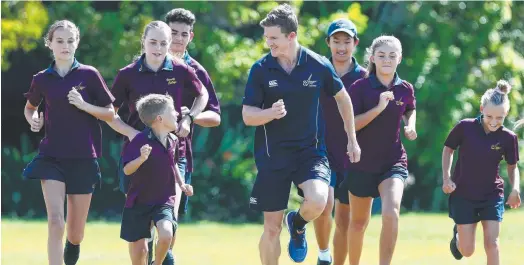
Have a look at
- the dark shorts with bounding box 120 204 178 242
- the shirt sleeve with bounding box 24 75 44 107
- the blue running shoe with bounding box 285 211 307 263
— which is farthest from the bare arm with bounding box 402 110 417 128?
the shirt sleeve with bounding box 24 75 44 107

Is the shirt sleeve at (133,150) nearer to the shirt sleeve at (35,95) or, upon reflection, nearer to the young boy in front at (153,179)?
the young boy in front at (153,179)

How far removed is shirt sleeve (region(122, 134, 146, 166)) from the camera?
32.0 ft

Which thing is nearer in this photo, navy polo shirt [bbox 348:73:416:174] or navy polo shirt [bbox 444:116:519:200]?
navy polo shirt [bbox 348:73:416:174]

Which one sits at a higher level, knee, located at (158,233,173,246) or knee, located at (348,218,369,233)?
knee, located at (348,218,369,233)

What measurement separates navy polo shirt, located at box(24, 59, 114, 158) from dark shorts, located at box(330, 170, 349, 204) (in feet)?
6.97

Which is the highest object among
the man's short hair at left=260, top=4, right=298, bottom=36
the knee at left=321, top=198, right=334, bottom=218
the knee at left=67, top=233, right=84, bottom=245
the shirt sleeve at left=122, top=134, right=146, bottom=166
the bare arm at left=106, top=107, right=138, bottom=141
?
the man's short hair at left=260, top=4, right=298, bottom=36

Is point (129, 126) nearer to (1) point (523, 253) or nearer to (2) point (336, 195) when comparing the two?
(2) point (336, 195)

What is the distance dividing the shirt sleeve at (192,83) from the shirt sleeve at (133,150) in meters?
0.93

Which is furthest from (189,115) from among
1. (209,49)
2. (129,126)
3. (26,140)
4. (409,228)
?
(26,140)

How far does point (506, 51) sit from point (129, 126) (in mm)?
13779

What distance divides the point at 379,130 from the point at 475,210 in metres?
1.08

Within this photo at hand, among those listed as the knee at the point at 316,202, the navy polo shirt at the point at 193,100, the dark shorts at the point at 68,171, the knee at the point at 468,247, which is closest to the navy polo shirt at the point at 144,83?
the navy polo shirt at the point at 193,100

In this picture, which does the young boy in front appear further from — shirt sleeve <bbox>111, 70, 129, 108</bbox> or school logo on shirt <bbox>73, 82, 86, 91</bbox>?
school logo on shirt <bbox>73, 82, 86, 91</bbox>

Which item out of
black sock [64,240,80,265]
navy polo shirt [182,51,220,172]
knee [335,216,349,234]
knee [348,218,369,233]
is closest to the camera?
knee [348,218,369,233]
